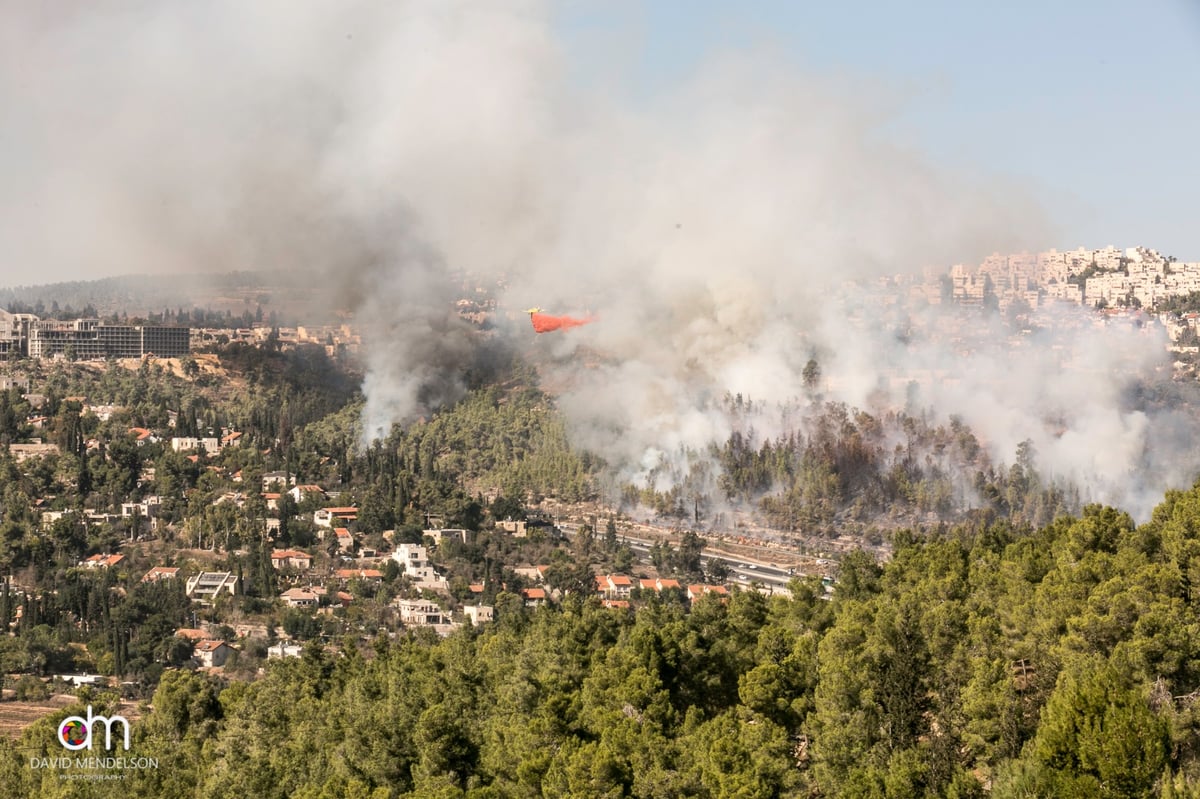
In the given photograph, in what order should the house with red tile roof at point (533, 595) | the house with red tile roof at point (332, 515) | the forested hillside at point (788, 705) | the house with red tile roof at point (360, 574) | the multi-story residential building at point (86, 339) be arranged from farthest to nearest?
the multi-story residential building at point (86, 339)
the house with red tile roof at point (332, 515)
the house with red tile roof at point (360, 574)
the house with red tile roof at point (533, 595)
the forested hillside at point (788, 705)

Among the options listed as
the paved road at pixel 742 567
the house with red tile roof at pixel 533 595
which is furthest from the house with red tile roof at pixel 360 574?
the paved road at pixel 742 567

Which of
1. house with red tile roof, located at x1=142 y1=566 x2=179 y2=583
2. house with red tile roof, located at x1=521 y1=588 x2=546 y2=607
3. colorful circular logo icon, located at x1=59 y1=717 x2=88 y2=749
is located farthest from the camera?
house with red tile roof, located at x1=142 y1=566 x2=179 y2=583

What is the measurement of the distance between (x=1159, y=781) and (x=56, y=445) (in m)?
65.4

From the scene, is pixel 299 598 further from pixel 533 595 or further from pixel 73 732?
pixel 73 732

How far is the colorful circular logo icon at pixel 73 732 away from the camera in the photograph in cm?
3593

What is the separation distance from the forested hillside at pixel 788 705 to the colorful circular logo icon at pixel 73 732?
0.31 metres

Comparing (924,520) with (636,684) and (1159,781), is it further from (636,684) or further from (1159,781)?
(1159,781)

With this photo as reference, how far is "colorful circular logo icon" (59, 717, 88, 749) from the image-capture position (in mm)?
35931

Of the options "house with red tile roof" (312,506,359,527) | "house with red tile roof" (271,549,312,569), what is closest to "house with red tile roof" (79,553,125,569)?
"house with red tile roof" (271,549,312,569)

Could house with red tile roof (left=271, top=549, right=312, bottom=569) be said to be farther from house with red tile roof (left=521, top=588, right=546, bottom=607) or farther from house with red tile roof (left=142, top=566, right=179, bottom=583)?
house with red tile roof (left=521, top=588, right=546, bottom=607)

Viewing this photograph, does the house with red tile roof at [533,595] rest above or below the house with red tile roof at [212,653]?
above

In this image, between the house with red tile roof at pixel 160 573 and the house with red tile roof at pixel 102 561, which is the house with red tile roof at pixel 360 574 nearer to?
the house with red tile roof at pixel 160 573

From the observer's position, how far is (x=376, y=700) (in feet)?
114

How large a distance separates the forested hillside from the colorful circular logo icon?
0.31m
